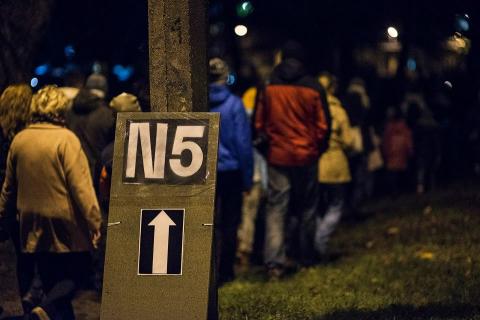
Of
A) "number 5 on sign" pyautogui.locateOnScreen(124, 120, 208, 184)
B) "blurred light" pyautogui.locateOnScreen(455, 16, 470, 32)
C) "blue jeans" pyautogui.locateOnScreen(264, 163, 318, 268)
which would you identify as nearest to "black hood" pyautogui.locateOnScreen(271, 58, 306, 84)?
"blue jeans" pyautogui.locateOnScreen(264, 163, 318, 268)

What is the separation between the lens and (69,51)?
20.3m

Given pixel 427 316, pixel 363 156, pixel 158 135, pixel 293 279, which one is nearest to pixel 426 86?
pixel 363 156

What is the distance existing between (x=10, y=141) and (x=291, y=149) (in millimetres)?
3247

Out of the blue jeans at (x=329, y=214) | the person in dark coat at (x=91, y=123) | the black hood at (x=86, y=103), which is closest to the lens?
the person in dark coat at (x=91, y=123)

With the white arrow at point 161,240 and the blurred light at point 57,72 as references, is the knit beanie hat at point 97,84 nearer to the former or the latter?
the white arrow at point 161,240

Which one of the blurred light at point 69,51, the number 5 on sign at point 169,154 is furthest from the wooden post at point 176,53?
the blurred light at point 69,51

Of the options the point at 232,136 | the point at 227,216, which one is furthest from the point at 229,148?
the point at 227,216

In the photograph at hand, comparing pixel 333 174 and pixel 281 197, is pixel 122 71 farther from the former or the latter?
pixel 281 197

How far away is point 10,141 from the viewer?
29.5 feet

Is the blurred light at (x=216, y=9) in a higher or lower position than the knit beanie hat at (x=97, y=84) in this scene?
higher

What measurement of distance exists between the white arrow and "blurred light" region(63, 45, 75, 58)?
1327 cm

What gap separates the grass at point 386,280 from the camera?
9.42 meters

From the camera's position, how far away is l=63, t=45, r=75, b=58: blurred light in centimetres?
2015

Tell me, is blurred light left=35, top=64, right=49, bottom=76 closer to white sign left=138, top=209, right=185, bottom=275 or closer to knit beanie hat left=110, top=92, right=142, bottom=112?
knit beanie hat left=110, top=92, right=142, bottom=112
